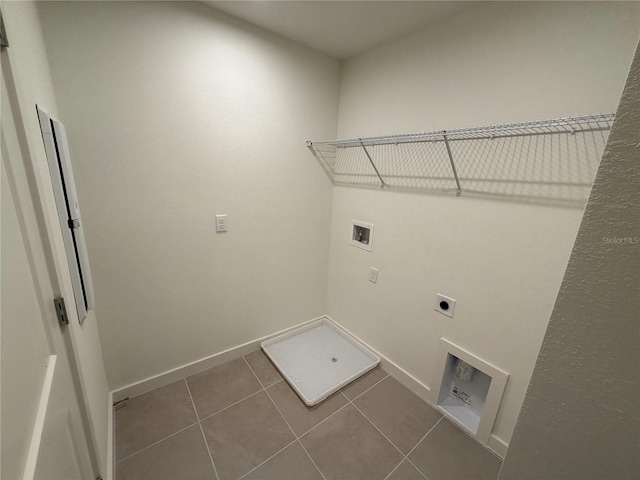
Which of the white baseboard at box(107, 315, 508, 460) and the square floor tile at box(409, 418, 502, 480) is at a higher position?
the white baseboard at box(107, 315, 508, 460)

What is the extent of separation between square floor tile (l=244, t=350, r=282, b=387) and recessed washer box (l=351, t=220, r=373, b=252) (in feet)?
3.84

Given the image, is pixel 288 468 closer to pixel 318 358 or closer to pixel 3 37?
pixel 318 358

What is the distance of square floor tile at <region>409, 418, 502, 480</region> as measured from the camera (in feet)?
4.32

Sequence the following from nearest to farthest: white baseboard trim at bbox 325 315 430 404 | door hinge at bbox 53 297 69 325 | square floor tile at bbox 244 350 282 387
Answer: door hinge at bbox 53 297 69 325, white baseboard trim at bbox 325 315 430 404, square floor tile at bbox 244 350 282 387

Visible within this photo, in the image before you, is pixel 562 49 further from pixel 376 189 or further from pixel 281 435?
pixel 281 435

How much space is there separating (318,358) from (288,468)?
80 cm

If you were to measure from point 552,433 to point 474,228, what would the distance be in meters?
1.08

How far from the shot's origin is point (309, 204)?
2.12 m

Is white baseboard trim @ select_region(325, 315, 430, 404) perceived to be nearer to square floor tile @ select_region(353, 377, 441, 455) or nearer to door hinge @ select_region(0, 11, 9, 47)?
square floor tile @ select_region(353, 377, 441, 455)

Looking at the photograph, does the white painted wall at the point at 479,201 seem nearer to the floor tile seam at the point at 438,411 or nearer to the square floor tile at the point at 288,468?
the floor tile seam at the point at 438,411

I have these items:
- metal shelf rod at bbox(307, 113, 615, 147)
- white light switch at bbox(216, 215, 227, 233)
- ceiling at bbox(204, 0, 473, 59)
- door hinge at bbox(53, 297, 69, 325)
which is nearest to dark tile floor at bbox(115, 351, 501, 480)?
door hinge at bbox(53, 297, 69, 325)

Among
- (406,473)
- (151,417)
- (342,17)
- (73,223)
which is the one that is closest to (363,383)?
(406,473)

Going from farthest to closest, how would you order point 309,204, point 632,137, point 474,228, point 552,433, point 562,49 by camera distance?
point 309,204, point 474,228, point 562,49, point 552,433, point 632,137

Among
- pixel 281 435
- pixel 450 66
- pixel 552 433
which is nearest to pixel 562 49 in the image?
pixel 450 66
